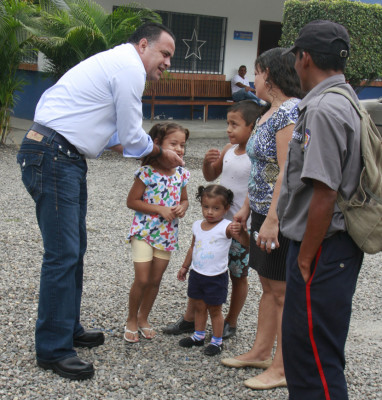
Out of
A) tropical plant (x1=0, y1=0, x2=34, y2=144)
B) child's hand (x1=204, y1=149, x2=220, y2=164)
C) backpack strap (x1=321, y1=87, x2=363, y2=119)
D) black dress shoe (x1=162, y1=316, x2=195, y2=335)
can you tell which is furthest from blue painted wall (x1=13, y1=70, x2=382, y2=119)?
backpack strap (x1=321, y1=87, x2=363, y2=119)

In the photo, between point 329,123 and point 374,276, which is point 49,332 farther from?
point 374,276

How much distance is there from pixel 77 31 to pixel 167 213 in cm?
690

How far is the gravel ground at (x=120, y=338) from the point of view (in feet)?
10.2

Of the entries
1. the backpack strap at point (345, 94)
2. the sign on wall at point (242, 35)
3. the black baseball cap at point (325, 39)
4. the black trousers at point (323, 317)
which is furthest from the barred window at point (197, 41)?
the black trousers at point (323, 317)

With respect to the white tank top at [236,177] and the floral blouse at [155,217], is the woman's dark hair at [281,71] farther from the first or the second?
the floral blouse at [155,217]

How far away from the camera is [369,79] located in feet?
47.1

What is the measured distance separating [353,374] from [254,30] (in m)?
13.6

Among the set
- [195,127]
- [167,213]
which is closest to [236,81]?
[195,127]

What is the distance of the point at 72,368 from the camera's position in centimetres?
313

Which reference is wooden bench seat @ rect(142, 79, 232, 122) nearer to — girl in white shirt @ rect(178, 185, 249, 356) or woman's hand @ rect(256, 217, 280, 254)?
girl in white shirt @ rect(178, 185, 249, 356)

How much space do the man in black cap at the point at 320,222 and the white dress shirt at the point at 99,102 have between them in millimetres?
1005

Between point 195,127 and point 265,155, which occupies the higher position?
point 195,127

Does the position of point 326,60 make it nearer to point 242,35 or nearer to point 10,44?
point 10,44

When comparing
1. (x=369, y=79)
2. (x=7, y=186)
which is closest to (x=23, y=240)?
(x=7, y=186)
